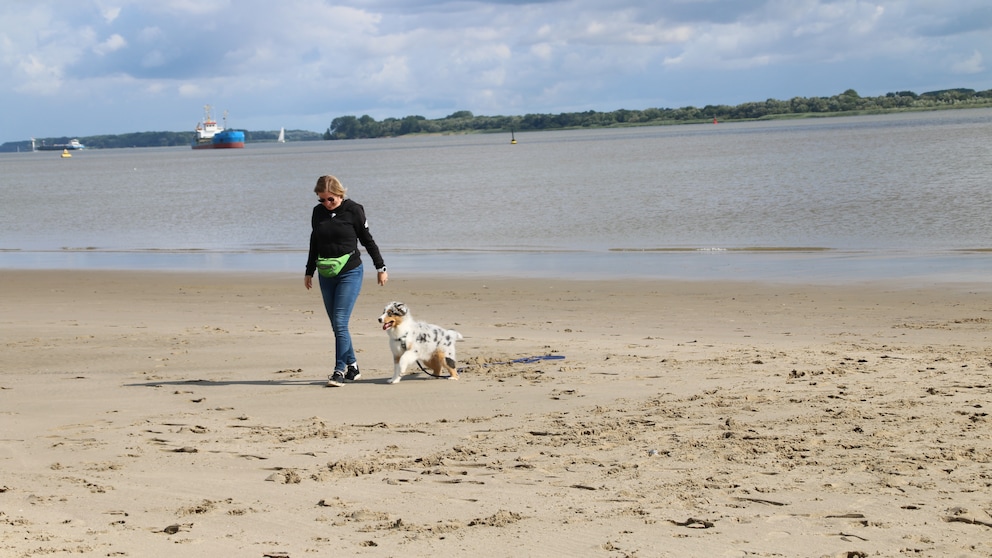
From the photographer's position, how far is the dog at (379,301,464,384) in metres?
8.78

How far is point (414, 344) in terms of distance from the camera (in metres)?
8.90

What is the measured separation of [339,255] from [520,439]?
284cm

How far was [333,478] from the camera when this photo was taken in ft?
19.7

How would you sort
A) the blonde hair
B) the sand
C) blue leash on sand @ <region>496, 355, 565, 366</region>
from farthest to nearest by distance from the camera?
blue leash on sand @ <region>496, 355, 565, 366</region>
the blonde hair
the sand

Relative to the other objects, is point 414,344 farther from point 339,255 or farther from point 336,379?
point 339,255

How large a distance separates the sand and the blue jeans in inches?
12.0

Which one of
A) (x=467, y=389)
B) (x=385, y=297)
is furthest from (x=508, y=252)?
(x=467, y=389)

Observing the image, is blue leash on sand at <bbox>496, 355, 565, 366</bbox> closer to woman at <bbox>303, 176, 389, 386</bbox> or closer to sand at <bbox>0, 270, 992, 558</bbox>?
sand at <bbox>0, 270, 992, 558</bbox>

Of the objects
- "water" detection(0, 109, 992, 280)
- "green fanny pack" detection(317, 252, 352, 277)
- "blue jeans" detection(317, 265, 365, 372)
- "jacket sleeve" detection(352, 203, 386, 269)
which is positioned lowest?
"water" detection(0, 109, 992, 280)

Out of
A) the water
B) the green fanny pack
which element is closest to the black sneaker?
the green fanny pack

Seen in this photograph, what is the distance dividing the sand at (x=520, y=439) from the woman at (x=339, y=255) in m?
0.33

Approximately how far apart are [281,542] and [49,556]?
3.25 ft

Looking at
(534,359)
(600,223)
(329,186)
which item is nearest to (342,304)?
(329,186)

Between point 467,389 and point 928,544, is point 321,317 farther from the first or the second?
point 928,544
